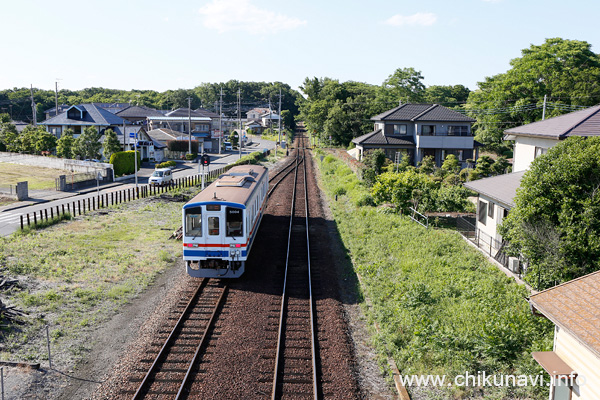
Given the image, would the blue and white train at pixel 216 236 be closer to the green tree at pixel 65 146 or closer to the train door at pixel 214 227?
the train door at pixel 214 227

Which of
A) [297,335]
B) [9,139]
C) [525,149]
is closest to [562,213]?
[297,335]

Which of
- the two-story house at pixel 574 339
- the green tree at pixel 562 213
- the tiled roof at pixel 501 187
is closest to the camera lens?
the two-story house at pixel 574 339

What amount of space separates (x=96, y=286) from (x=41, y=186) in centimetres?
2477

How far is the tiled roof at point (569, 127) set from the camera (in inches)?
679

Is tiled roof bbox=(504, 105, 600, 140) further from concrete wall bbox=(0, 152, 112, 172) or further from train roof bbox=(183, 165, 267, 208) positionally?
concrete wall bbox=(0, 152, 112, 172)

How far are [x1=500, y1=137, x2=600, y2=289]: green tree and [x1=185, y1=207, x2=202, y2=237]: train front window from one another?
9.06 m

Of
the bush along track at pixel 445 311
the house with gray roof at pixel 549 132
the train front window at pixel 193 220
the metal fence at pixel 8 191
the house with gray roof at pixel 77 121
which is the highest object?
the house with gray roof at pixel 77 121

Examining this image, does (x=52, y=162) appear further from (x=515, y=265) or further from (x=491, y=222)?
(x=515, y=265)

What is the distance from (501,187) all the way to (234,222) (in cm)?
1066

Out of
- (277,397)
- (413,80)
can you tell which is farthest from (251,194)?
(413,80)

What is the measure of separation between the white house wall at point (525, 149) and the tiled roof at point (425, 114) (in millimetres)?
19466

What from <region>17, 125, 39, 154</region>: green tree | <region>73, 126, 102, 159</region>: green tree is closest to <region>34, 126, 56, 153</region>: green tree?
<region>17, 125, 39, 154</region>: green tree

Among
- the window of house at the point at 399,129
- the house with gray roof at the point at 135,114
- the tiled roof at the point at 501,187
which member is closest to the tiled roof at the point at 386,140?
the window of house at the point at 399,129

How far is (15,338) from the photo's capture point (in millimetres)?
10773
